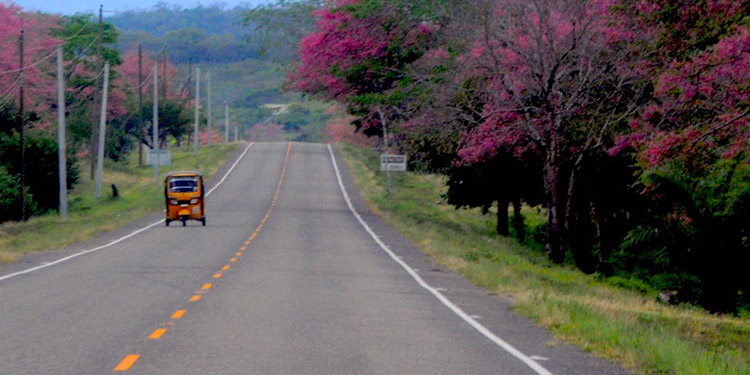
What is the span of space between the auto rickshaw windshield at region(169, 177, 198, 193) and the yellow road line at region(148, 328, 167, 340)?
2794 cm

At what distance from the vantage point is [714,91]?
16047mm

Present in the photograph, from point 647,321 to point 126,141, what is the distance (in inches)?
3374

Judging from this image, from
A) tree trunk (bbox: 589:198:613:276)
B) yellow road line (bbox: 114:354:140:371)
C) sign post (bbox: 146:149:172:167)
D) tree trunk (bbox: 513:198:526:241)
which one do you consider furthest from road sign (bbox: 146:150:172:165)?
yellow road line (bbox: 114:354:140:371)

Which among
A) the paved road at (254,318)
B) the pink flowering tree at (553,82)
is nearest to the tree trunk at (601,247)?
the pink flowering tree at (553,82)

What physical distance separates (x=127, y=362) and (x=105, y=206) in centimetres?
4927

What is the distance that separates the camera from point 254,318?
14281 millimetres

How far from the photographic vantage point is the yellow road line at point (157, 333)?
12273 millimetres

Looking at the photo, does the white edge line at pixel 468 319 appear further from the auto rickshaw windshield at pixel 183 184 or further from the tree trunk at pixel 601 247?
the auto rickshaw windshield at pixel 183 184

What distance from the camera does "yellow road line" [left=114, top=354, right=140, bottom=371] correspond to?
396 inches

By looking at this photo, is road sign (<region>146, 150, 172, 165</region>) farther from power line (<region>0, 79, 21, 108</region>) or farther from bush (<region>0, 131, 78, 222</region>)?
power line (<region>0, 79, 21, 108</region>)

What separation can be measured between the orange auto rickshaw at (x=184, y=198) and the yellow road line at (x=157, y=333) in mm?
27684

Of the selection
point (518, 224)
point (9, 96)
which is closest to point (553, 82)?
point (518, 224)

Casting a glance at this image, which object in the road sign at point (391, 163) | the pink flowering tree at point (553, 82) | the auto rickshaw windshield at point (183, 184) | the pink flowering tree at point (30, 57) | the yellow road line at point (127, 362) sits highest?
the pink flowering tree at point (30, 57)

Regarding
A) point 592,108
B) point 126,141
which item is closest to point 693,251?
point 592,108
